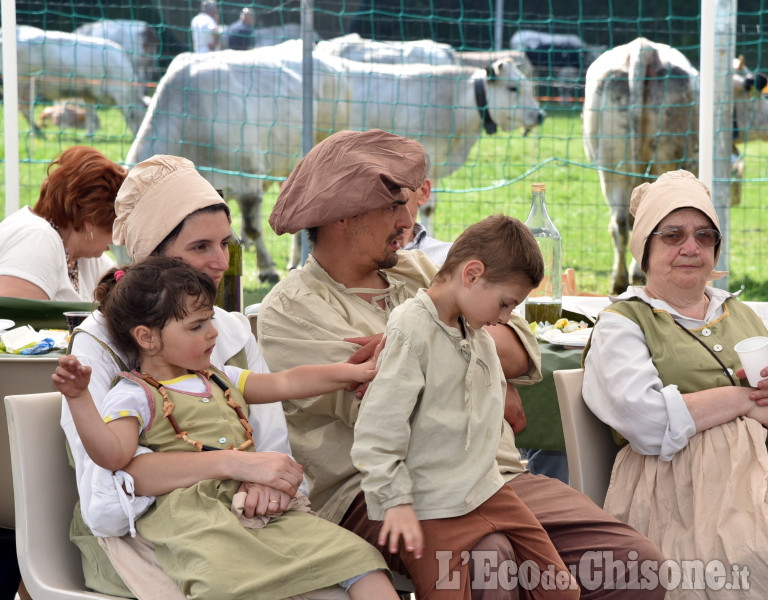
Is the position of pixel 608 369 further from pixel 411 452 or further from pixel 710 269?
pixel 411 452

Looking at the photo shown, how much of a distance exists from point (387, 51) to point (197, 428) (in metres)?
6.93

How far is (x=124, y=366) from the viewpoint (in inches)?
80.0

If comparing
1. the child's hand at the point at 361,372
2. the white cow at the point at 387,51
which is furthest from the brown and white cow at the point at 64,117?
the child's hand at the point at 361,372

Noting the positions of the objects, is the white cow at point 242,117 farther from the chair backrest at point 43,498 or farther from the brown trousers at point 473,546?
the brown trousers at point 473,546

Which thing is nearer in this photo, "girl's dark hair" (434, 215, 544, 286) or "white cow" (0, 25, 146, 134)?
"girl's dark hair" (434, 215, 544, 286)

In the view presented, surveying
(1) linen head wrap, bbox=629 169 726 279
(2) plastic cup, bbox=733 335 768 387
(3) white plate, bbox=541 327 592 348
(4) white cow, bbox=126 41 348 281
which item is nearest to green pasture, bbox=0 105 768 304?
(4) white cow, bbox=126 41 348 281

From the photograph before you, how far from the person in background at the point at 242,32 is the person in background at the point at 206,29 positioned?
0.46ft

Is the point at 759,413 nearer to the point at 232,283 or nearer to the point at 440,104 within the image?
the point at 232,283

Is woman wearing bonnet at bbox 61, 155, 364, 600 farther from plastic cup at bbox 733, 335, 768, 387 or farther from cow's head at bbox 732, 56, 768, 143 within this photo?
cow's head at bbox 732, 56, 768, 143

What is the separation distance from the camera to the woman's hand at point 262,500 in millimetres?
1878

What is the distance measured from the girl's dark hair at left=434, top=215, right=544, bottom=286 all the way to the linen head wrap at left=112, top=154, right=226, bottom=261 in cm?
67

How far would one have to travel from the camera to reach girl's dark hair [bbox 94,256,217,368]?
1.98m

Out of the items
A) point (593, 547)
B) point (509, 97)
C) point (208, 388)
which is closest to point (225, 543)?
point (208, 388)

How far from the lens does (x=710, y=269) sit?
250cm
